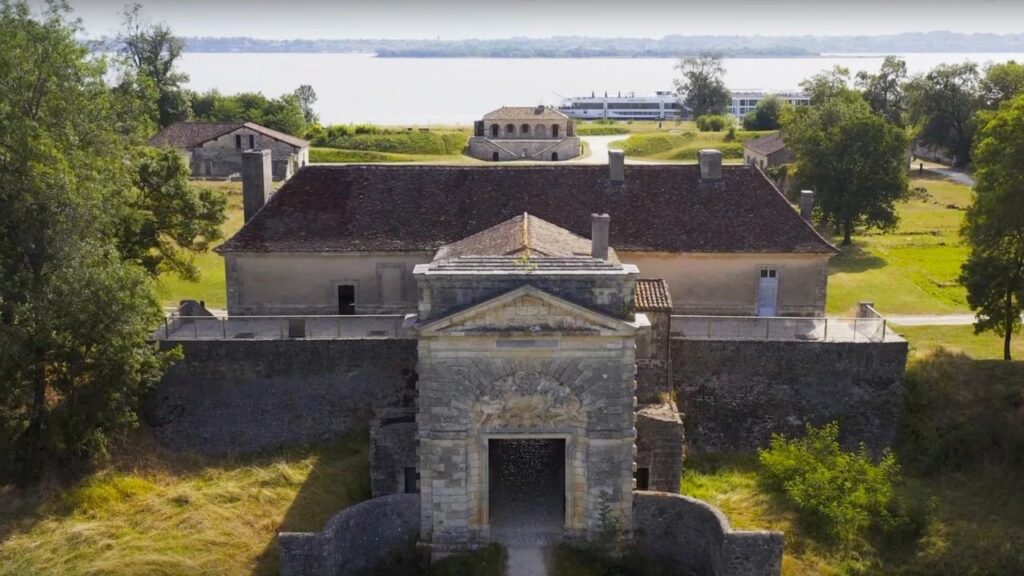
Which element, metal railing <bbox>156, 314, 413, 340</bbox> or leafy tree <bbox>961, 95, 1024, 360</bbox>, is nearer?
leafy tree <bbox>961, 95, 1024, 360</bbox>

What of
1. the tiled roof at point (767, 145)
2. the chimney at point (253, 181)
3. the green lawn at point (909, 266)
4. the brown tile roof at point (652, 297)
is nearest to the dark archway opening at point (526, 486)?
the brown tile roof at point (652, 297)

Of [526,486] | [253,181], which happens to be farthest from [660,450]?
[253,181]

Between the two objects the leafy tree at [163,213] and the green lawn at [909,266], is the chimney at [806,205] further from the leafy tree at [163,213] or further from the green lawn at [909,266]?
the leafy tree at [163,213]

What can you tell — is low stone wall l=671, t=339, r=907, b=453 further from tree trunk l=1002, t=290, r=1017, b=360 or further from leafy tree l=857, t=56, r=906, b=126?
leafy tree l=857, t=56, r=906, b=126

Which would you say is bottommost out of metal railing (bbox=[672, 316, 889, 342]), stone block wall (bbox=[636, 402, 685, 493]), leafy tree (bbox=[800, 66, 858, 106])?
stone block wall (bbox=[636, 402, 685, 493])

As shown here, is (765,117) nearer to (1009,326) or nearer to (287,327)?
(1009,326)

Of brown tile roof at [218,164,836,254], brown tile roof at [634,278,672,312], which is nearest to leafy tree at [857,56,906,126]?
brown tile roof at [218,164,836,254]
